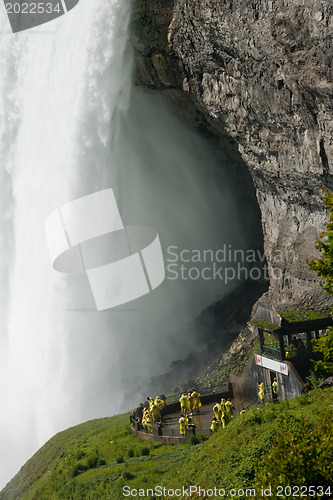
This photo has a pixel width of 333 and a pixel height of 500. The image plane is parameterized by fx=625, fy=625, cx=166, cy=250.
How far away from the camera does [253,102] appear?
2695cm

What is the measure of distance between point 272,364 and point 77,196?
17.9 m

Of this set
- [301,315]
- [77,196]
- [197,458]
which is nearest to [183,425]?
[197,458]

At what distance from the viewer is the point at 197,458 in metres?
17.4

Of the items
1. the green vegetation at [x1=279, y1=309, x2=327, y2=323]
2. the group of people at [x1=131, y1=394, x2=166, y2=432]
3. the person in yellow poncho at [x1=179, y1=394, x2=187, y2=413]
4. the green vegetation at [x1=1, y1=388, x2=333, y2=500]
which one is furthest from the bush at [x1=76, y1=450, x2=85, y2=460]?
the green vegetation at [x1=279, y1=309, x2=327, y2=323]

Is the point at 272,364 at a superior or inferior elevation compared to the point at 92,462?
superior

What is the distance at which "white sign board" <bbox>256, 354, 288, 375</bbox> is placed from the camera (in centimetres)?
2070

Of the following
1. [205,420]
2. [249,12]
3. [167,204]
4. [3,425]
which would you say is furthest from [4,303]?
[249,12]

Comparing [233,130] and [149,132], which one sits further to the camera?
[149,132]

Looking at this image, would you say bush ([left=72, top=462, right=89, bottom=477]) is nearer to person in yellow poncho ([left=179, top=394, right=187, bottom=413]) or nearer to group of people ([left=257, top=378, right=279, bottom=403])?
person in yellow poncho ([left=179, top=394, right=187, bottom=413])

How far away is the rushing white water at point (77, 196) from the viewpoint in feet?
115

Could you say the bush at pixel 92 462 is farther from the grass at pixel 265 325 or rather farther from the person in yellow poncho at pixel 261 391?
the grass at pixel 265 325

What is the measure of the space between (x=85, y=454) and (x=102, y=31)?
879 inches

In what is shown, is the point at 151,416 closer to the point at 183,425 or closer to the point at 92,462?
the point at 183,425

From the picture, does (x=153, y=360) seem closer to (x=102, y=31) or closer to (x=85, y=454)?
(x=85, y=454)
